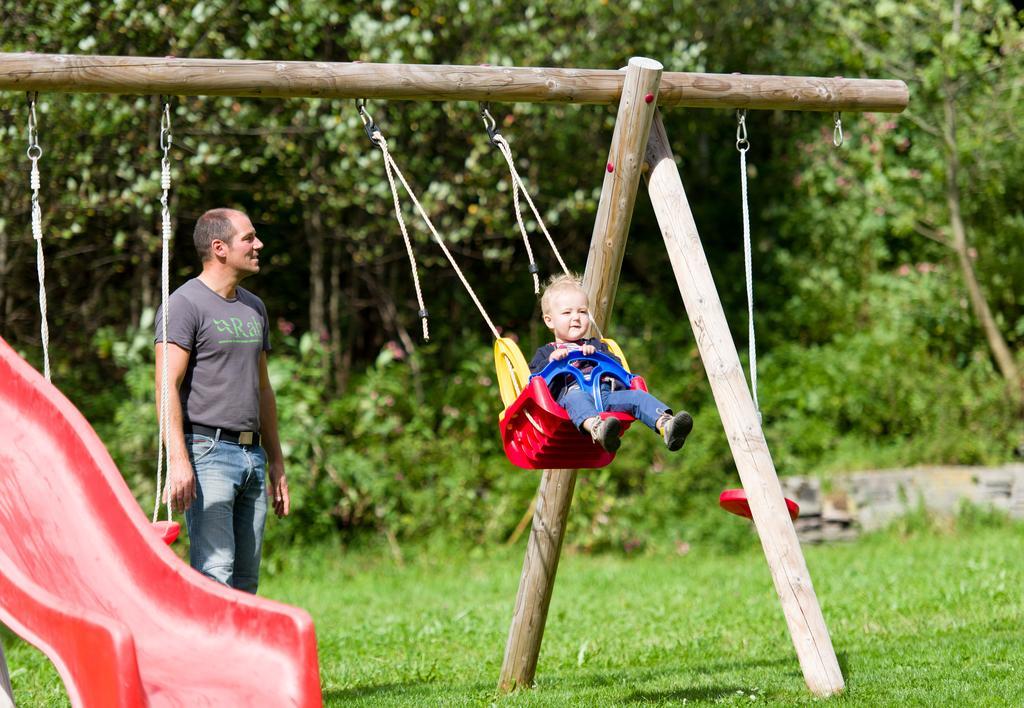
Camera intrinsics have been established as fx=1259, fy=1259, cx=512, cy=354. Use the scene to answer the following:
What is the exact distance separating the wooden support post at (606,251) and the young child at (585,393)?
96mm

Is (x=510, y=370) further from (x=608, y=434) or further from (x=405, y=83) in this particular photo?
(x=405, y=83)

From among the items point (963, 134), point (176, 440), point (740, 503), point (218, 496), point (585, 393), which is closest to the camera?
point (176, 440)

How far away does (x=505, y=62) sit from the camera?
10203 millimetres

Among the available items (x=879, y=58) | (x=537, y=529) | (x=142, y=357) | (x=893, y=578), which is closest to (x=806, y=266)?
(x=879, y=58)

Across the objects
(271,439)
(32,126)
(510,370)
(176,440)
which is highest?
(32,126)

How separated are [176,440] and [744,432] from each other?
2115 millimetres

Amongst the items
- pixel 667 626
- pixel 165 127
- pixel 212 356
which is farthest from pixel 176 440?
pixel 667 626

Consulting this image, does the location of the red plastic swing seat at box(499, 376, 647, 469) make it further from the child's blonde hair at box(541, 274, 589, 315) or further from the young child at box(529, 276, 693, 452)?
the child's blonde hair at box(541, 274, 589, 315)

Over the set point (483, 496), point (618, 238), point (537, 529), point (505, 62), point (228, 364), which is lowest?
point (483, 496)

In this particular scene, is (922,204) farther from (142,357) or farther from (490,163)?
(142,357)

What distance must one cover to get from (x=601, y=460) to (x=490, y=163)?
6.17m

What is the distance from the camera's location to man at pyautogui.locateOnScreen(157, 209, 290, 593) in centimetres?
462

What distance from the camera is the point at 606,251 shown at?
201 inches

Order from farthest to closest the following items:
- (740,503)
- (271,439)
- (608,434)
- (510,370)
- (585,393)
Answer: (271,439), (740,503), (510,370), (585,393), (608,434)
